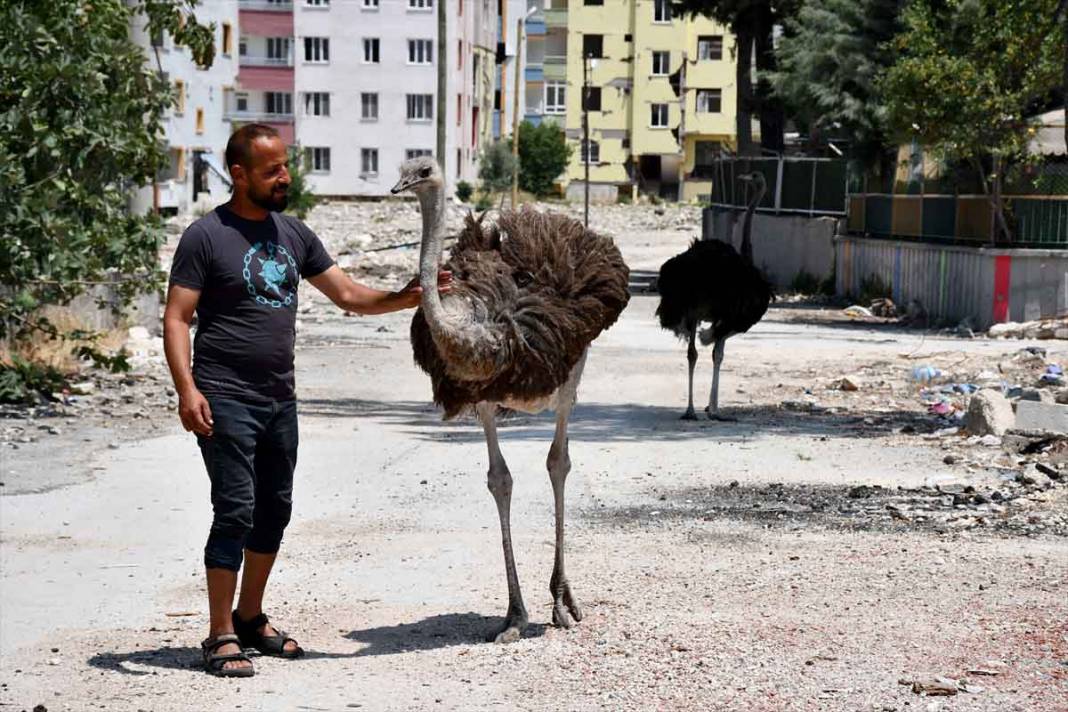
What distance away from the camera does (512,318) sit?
7398 mm

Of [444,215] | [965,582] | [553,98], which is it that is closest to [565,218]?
[444,215]

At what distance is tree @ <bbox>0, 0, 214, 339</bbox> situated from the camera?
14797mm

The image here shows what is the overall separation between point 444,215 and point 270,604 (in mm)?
2236

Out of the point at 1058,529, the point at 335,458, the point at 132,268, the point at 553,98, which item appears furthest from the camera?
the point at 553,98

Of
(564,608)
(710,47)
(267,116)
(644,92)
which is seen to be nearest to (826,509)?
(564,608)

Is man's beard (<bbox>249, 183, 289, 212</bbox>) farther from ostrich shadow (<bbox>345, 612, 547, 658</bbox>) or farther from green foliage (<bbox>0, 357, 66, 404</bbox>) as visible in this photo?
green foliage (<bbox>0, 357, 66, 404</bbox>)

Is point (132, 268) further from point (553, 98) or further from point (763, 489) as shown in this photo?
point (553, 98)

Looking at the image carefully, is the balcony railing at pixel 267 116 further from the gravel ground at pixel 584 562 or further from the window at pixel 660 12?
the gravel ground at pixel 584 562

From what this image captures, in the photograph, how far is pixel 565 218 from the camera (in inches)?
324

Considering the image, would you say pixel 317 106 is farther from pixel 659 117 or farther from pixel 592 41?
pixel 659 117

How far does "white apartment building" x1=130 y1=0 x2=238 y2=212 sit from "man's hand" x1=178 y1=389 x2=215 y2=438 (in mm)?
55081

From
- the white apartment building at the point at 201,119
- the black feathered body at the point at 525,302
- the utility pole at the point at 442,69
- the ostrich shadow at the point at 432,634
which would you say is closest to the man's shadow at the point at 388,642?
the ostrich shadow at the point at 432,634

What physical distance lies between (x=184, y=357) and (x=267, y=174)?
819 millimetres

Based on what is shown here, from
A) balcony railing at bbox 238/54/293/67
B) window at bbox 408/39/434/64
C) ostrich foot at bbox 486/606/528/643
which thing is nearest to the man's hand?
ostrich foot at bbox 486/606/528/643
